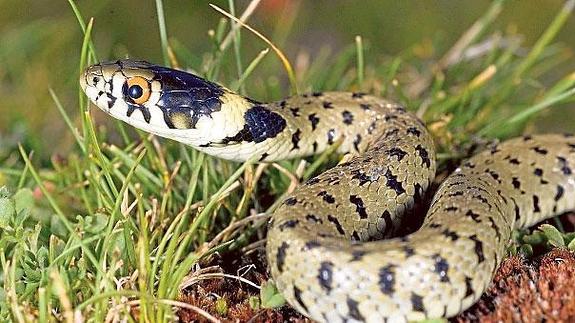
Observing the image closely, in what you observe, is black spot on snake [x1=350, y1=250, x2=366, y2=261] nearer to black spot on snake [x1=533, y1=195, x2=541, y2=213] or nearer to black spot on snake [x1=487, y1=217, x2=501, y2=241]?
black spot on snake [x1=487, y1=217, x2=501, y2=241]

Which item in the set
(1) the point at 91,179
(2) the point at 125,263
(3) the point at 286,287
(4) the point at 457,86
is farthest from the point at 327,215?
(4) the point at 457,86

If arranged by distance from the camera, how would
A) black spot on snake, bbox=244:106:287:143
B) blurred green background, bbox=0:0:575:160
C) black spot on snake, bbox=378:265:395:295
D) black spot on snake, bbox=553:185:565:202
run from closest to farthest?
black spot on snake, bbox=378:265:395:295
black spot on snake, bbox=244:106:287:143
black spot on snake, bbox=553:185:565:202
blurred green background, bbox=0:0:575:160

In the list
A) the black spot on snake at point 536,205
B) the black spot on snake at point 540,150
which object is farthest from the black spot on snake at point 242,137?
the black spot on snake at point 540,150

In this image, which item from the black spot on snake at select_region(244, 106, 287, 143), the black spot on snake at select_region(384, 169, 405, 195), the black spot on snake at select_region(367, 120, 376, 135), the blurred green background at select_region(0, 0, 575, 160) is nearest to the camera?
the black spot on snake at select_region(384, 169, 405, 195)

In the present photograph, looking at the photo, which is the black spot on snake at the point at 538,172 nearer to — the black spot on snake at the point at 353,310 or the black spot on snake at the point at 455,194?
the black spot on snake at the point at 455,194

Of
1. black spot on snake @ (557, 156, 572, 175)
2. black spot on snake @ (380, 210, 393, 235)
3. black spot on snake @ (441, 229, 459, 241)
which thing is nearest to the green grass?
black spot on snake @ (557, 156, 572, 175)

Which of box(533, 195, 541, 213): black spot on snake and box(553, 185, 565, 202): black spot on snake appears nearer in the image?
box(533, 195, 541, 213): black spot on snake

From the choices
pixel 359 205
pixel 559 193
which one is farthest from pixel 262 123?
pixel 559 193
